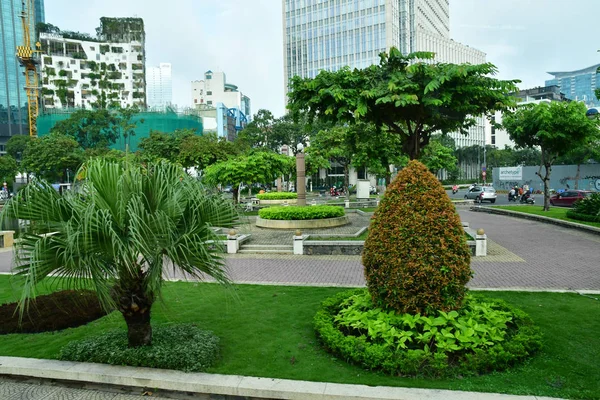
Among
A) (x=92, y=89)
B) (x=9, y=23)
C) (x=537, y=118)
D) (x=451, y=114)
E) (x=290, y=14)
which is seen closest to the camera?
(x=451, y=114)

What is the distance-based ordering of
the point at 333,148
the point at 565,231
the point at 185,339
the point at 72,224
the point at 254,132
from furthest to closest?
1. the point at 254,132
2. the point at 333,148
3. the point at 565,231
4. the point at 185,339
5. the point at 72,224

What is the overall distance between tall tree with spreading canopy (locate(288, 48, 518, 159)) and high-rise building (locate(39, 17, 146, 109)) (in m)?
73.3

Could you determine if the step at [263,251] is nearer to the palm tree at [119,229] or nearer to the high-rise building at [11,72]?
the palm tree at [119,229]

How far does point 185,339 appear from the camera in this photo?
623cm

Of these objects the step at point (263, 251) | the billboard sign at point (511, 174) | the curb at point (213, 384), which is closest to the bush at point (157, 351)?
the curb at point (213, 384)

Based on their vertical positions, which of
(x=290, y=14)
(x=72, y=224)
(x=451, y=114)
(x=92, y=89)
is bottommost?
(x=72, y=224)

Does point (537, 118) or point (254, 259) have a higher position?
point (537, 118)

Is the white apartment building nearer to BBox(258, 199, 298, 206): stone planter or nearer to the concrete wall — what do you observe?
the concrete wall

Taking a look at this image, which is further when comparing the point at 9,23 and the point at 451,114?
the point at 9,23

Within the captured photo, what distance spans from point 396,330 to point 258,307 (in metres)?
3.37

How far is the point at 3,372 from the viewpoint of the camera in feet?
19.1

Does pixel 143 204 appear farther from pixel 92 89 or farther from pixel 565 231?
pixel 92 89

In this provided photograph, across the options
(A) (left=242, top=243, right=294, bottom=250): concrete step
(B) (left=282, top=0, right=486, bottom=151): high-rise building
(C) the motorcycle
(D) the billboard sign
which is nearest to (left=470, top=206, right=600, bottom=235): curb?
(C) the motorcycle

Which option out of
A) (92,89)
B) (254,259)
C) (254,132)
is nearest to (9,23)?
(92,89)
